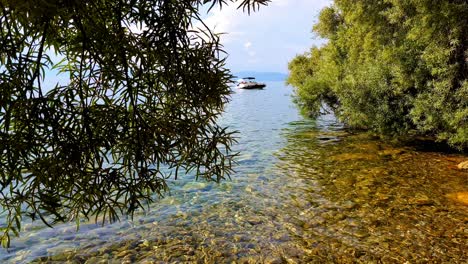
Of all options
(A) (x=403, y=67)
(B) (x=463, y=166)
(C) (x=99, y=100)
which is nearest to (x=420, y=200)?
(B) (x=463, y=166)

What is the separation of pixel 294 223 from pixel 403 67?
10.3 m

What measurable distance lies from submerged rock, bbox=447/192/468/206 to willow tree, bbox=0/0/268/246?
29.7ft

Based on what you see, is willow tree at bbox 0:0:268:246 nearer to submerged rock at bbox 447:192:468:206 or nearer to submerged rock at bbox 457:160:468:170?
submerged rock at bbox 447:192:468:206

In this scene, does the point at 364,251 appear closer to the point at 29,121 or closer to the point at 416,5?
the point at 29,121

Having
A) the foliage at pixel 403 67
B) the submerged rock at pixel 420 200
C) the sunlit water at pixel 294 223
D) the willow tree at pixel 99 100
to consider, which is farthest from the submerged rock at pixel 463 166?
the willow tree at pixel 99 100

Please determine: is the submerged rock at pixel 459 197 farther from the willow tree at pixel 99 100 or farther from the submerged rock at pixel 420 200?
the willow tree at pixel 99 100

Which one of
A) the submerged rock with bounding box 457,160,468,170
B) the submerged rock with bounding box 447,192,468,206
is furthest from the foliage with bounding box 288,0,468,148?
the submerged rock with bounding box 447,192,468,206

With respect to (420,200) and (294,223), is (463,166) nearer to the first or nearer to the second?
(420,200)

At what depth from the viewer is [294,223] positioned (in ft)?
27.4

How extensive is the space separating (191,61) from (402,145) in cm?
1626

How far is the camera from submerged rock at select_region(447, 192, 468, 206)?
31.0 ft

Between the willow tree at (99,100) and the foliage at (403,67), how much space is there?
12823 millimetres

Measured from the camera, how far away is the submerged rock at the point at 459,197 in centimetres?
944

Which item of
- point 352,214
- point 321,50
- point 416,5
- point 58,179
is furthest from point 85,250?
point 321,50
